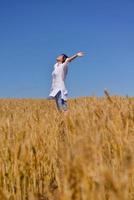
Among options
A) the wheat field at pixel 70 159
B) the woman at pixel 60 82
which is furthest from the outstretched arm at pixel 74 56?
the wheat field at pixel 70 159

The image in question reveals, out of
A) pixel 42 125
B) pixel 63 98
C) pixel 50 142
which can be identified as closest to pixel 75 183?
pixel 50 142

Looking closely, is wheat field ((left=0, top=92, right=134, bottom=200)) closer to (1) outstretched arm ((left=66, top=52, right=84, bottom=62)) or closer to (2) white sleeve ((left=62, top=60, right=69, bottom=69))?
(1) outstretched arm ((left=66, top=52, right=84, bottom=62))

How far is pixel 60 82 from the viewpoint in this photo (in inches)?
257

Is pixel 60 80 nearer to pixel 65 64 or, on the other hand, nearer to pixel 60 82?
pixel 60 82

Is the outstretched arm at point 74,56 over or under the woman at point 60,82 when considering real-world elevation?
over

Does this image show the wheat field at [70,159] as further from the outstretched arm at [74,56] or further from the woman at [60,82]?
the woman at [60,82]

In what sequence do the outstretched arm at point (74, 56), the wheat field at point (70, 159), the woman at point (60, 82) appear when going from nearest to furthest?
the wheat field at point (70, 159) → the outstretched arm at point (74, 56) → the woman at point (60, 82)

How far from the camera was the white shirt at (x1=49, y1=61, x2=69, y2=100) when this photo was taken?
647 cm

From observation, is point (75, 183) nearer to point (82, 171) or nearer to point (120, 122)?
point (82, 171)

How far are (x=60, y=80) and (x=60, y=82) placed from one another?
0.03m

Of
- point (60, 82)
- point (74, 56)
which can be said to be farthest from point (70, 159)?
point (60, 82)

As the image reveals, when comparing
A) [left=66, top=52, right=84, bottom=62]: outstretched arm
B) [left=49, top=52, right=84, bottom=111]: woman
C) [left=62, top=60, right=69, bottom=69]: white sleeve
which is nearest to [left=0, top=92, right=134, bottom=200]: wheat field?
[left=66, top=52, right=84, bottom=62]: outstretched arm

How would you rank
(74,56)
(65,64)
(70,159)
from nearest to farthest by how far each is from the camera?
(70,159), (74,56), (65,64)

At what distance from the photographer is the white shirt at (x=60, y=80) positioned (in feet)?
21.2
